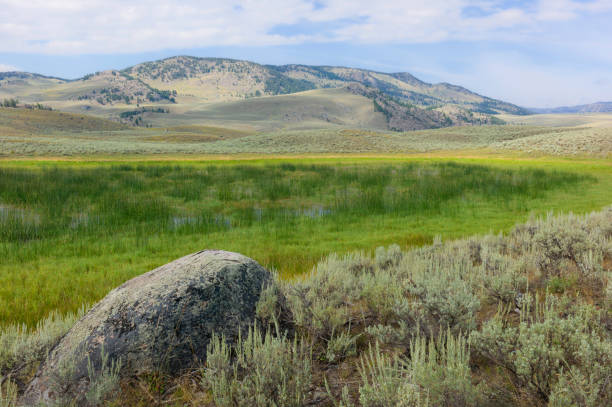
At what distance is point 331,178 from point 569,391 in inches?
788

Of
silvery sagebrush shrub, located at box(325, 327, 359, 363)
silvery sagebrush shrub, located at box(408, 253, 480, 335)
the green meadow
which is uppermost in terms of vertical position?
silvery sagebrush shrub, located at box(408, 253, 480, 335)

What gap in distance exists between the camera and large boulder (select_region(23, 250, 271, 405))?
3.44 metres

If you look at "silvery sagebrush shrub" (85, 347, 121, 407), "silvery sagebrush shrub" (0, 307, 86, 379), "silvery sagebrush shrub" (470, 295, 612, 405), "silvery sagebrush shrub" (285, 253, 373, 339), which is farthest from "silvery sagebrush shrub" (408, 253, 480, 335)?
"silvery sagebrush shrub" (0, 307, 86, 379)

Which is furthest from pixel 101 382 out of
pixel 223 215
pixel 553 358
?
pixel 223 215

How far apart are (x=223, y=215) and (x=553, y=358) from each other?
12366mm

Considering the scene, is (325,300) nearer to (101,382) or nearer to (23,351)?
(101,382)

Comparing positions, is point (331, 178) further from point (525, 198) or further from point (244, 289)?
point (244, 289)

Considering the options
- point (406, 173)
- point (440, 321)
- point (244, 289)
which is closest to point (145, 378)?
point (244, 289)

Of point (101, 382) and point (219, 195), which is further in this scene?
point (219, 195)

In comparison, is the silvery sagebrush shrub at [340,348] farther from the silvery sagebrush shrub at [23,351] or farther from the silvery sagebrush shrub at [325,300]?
the silvery sagebrush shrub at [23,351]

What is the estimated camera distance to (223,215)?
14.1m

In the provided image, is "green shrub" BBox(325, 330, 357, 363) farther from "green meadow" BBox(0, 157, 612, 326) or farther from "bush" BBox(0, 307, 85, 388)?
"green meadow" BBox(0, 157, 612, 326)

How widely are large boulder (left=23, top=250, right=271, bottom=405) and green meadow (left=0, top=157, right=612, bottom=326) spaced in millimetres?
3098

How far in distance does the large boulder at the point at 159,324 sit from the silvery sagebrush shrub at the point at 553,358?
2.51 meters
